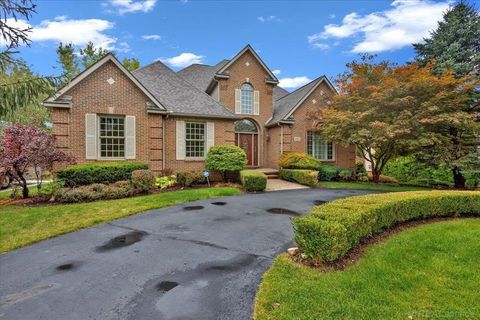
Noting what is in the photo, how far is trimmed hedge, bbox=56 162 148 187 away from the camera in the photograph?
412 inches

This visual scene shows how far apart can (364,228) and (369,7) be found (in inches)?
507

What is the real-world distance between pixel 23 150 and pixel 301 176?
12.0m

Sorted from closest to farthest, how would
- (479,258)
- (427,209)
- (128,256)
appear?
(479,258)
(128,256)
(427,209)

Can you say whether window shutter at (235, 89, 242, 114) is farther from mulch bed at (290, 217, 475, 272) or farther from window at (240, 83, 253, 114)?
mulch bed at (290, 217, 475, 272)

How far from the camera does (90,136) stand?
39.9 ft

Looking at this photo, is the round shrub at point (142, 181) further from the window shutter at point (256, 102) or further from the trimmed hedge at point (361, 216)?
the window shutter at point (256, 102)

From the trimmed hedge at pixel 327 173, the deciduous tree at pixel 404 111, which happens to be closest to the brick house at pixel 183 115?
the trimmed hedge at pixel 327 173

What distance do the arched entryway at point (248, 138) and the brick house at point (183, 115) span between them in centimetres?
7

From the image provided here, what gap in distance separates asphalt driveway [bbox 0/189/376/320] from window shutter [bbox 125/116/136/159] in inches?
241

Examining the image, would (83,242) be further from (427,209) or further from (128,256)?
(427,209)

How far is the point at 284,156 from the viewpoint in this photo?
54.9 feet

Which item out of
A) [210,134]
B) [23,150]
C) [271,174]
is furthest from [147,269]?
[271,174]

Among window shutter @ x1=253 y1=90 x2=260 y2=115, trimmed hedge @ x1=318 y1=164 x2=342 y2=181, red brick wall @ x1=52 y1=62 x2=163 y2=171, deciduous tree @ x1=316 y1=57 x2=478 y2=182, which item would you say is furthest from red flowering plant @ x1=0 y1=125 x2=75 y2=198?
trimmed hedge @ x1=318 y1=164 x2=342 y2=181

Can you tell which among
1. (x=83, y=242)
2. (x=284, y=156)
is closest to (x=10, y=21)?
(x=83, y=242)
